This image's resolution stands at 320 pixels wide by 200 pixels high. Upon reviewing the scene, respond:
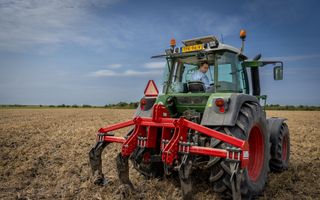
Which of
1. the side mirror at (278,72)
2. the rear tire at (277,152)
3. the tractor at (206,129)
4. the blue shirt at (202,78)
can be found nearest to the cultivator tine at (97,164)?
the tractor at (206,129)

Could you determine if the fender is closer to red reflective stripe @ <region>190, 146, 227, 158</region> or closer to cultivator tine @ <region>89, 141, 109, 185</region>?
red reflective stripe @ <region>190, 146, 227, 158</region>

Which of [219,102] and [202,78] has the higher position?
[202,78]

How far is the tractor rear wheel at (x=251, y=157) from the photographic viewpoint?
163 inches

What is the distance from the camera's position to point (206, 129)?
4.11 metres

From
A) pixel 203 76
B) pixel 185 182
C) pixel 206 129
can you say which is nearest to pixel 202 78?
pixel 203 76

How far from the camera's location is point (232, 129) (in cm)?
433

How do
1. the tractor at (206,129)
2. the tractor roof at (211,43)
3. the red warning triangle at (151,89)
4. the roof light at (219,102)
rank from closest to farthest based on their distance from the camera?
1. the tractor at (206,129)
2. the roof light at (219,102)
3. the tractor roof at (211,43)
4. the red warning triangle at (151,89)

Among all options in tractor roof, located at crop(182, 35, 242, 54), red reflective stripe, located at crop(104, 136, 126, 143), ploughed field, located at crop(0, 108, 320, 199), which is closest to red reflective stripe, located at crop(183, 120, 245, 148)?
ploughed field, located at crop(0, 108, 320, 199)

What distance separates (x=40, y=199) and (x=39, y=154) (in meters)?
3.07

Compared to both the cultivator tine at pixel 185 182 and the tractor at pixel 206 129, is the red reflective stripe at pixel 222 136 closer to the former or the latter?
the tractor at pixel 206 129

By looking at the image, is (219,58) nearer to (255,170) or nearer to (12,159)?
(255,170)

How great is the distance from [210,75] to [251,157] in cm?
160

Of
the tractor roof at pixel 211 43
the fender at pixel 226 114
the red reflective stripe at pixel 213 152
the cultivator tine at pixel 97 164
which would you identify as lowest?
the cultivator tine at pixel 97 164

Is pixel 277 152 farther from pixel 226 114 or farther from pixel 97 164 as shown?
pixel 97 164
